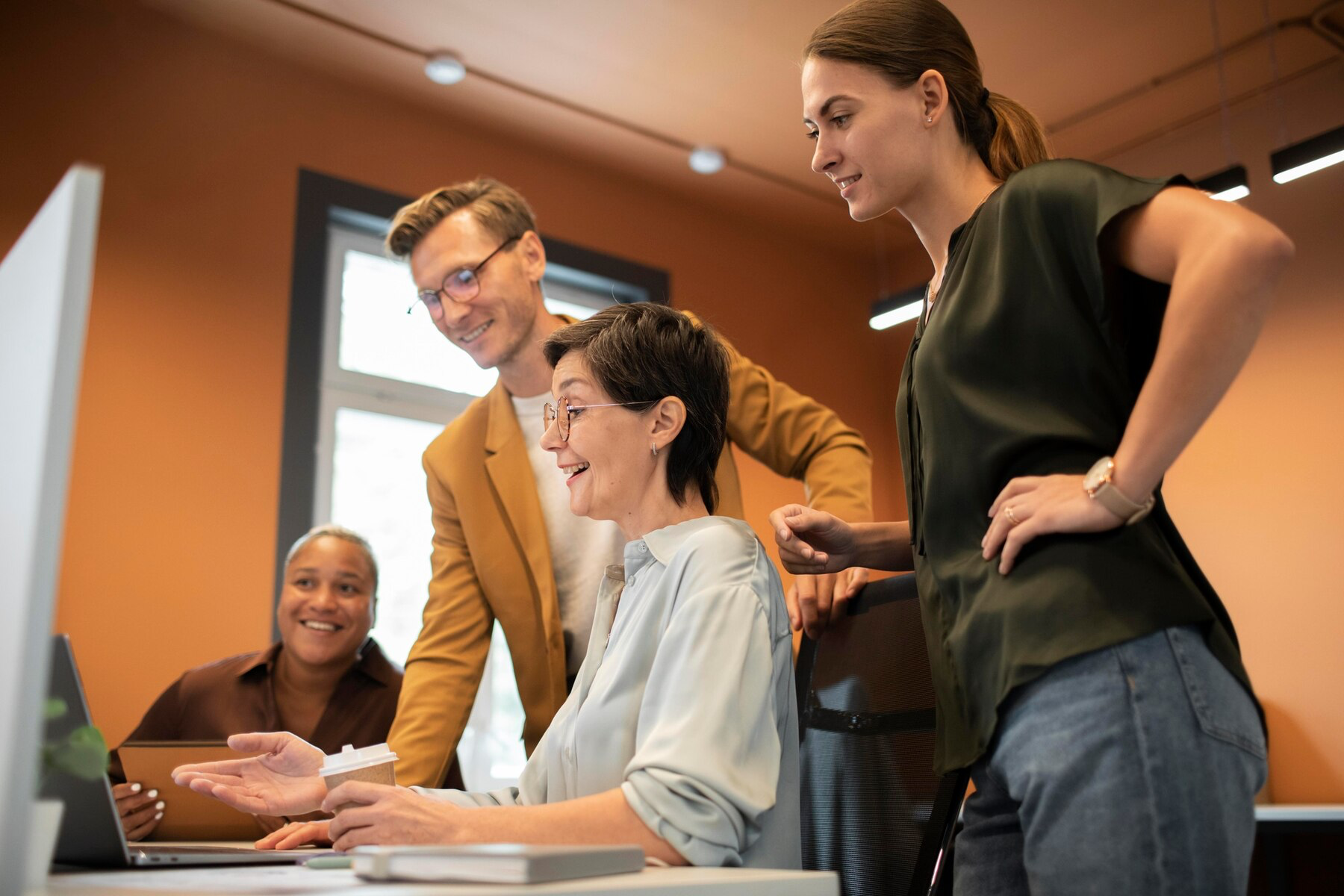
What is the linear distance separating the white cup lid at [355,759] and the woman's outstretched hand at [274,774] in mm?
123

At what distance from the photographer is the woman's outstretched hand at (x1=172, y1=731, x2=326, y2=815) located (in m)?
1.53

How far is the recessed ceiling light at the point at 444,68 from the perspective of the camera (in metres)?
4.25

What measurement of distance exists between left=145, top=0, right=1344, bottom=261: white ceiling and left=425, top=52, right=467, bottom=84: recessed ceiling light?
0.13 ft

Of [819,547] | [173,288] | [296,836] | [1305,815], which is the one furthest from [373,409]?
[1305,815]

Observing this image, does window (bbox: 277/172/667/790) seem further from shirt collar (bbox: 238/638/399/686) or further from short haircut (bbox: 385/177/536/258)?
short haircut (bbox: 385/177/536/258)

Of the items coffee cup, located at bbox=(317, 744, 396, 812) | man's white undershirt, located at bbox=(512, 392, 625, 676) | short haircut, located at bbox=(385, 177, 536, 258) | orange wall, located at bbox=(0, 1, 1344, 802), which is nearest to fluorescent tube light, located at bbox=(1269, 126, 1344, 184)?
orange wall, located at bbox=(0, 1, 1344, 802)

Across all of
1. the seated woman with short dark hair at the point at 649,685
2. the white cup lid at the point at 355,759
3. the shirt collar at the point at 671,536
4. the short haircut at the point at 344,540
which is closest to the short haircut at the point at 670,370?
the seated woman with short dark hair at the point at 649,685

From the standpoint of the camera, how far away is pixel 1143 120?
4.90 meters

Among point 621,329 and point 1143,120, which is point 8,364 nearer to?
point 621,329

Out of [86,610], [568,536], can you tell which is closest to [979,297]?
[568,536]

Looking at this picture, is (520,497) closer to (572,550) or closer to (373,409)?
(572,550)

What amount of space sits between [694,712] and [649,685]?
0.33ft

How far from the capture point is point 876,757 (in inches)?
58.9

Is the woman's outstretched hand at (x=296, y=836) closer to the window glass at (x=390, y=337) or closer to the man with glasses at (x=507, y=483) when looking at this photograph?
the man with glasses at (x=507, y=483)
